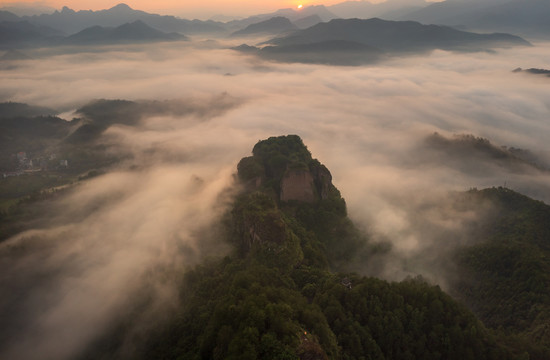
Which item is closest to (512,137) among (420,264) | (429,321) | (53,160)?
(420,264)

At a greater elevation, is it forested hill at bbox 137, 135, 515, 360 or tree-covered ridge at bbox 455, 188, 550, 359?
forested hill at bbox 137, 135, 515, 360

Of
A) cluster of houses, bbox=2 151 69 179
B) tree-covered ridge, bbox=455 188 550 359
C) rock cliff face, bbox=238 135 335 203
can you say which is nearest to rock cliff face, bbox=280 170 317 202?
rock cliff face, bbox=238 135 335 203

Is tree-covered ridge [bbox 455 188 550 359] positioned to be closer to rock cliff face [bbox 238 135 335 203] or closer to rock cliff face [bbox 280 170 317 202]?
rock cliff face [bbox 238 135 335 203]

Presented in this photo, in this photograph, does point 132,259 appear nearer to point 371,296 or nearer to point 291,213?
point 291,213

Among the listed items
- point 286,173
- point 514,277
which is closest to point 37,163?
point 286,173

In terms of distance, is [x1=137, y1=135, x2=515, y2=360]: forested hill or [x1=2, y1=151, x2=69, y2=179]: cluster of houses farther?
[x1=2, y1=151, x2=69, y2=179]: cluster of houses
